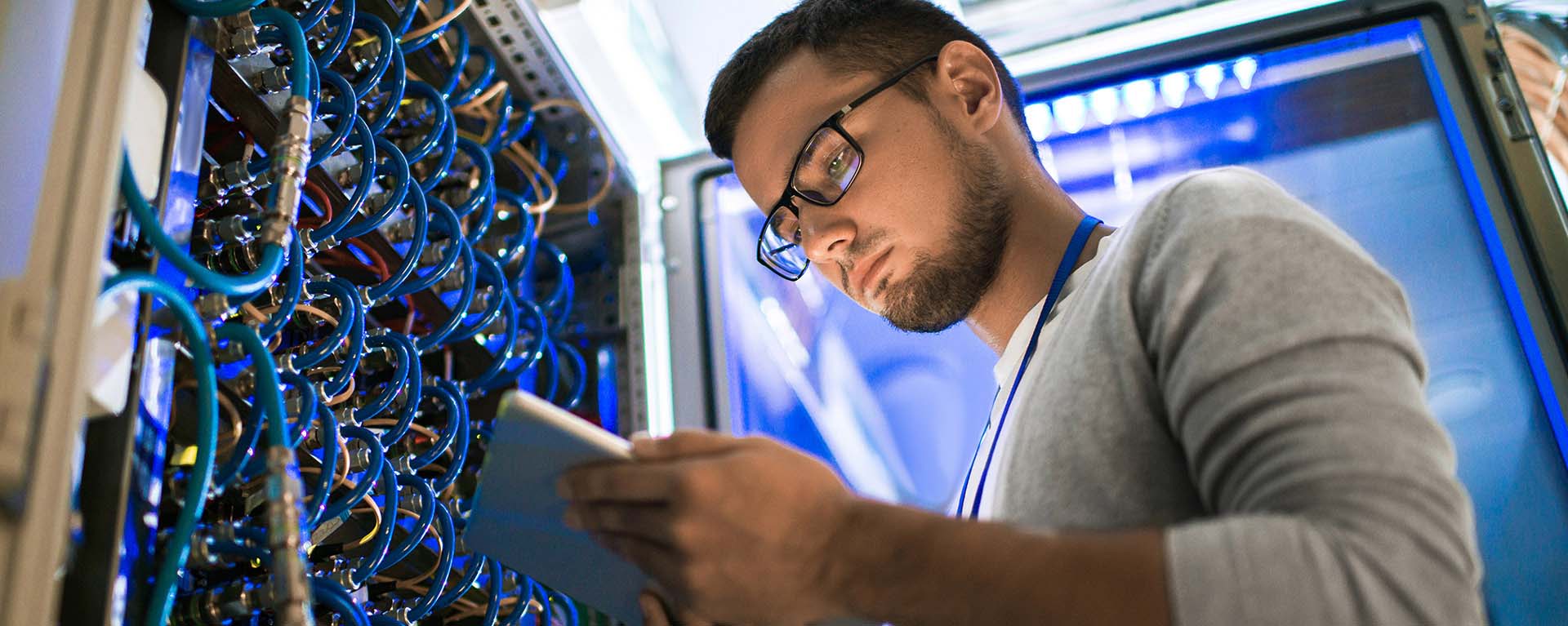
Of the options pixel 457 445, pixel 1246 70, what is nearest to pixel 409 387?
pixel 457 445

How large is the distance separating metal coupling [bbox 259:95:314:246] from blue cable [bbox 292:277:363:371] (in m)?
0.21

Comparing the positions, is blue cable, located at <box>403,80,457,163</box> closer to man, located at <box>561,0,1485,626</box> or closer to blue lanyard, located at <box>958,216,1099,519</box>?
man, located at <box>561,0,1485,626</box>

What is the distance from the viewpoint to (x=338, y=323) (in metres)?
1.09

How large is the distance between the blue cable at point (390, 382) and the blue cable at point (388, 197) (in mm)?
116

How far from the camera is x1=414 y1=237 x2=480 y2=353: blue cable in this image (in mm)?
1258

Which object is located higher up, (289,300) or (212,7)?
(212,7)

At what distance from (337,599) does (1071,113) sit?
134 cm

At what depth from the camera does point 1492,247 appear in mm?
1524

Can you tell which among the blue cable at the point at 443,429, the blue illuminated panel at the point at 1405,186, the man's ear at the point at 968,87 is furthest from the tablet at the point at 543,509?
the blue illuminated panel at the point at 1405,186

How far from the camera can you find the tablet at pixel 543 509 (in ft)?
2.34

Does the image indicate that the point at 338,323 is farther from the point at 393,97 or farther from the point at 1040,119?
the point at 1040,119

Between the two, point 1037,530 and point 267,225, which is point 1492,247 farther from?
point 267,225

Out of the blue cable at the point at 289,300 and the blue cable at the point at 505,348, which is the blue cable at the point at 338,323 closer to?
the blue cable at the point at 289,300

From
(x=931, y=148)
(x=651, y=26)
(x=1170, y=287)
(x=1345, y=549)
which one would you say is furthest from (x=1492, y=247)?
(x=651, y=26)
